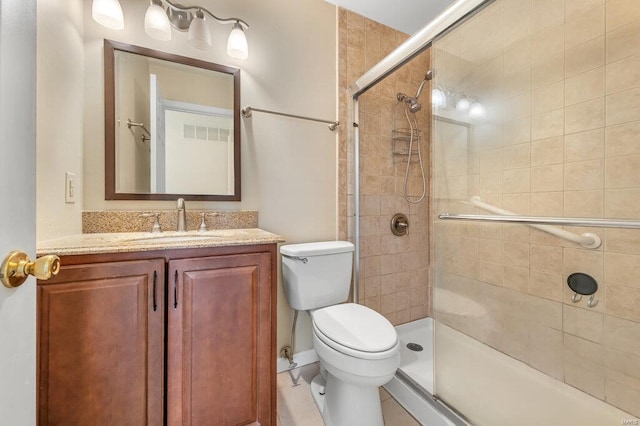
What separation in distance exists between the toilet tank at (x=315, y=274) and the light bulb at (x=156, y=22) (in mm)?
1256

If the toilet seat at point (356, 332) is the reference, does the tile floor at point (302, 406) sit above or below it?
below

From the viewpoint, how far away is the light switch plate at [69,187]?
3.36 feet

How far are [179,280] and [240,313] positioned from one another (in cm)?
25

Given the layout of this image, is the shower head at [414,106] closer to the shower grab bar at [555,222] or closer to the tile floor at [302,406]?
the shower grab bar at [555,222]

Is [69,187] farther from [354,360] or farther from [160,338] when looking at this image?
[354,360]

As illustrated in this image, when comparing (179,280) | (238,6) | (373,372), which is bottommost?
(373,372)

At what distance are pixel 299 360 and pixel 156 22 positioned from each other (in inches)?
80.1

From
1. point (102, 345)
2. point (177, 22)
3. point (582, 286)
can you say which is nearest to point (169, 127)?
point (177, 22)

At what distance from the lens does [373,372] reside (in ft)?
3.26

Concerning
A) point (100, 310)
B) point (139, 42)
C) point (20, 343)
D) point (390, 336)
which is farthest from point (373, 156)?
point (20, 343)

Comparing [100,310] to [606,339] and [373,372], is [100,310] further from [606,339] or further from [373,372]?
[606,339]

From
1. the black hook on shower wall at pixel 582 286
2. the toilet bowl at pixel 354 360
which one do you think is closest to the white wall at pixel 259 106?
the toilet bowl at pixel 354 360

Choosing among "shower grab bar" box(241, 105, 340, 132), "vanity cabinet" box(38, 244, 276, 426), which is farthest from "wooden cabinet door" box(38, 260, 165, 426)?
"shower grab bar" box(241, 105, 340, 132)

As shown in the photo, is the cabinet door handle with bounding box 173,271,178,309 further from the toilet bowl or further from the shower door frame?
the shower door frame
